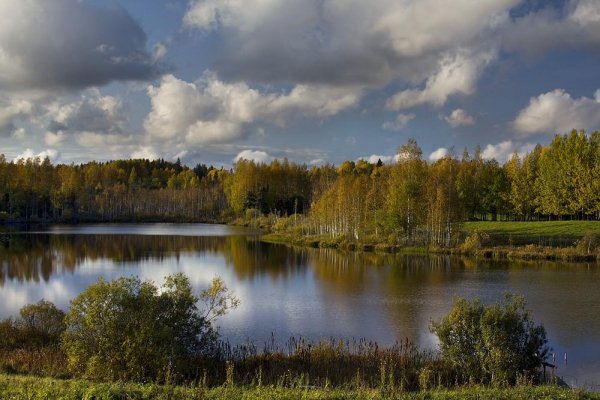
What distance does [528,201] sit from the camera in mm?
76188

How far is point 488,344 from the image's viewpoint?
49.8ft

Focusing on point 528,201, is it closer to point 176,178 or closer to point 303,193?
point 303,193

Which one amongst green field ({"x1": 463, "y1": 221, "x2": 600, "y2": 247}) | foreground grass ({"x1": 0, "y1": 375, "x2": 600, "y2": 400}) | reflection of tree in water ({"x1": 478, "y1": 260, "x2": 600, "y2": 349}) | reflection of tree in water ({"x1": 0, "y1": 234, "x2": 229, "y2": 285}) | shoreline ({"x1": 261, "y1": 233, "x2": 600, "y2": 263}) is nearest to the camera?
foreground grass ({"x1": 0, "y1": 375, "x2": 600, "y2": 400})

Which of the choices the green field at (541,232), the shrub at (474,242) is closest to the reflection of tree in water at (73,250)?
the shrub at (474,242)

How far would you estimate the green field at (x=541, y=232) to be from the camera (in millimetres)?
58312

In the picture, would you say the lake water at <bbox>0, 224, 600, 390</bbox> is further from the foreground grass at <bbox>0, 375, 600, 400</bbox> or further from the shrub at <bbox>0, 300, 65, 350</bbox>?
the shrub at <bbox>0, 300, 65, 350</bbox>

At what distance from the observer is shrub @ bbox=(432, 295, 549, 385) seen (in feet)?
49.9

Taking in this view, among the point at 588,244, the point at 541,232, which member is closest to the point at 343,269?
the point at 588,244

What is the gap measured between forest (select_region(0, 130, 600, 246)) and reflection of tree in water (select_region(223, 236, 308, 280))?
11.0 m

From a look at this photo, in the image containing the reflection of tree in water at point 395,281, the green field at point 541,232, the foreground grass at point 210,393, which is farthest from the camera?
the green field at point 541,232


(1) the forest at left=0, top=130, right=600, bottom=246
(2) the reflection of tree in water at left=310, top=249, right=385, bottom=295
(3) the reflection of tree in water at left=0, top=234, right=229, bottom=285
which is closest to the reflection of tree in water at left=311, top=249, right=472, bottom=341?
(2) the reflection of tree in water at left=310, top=249, right=385, bottom=295

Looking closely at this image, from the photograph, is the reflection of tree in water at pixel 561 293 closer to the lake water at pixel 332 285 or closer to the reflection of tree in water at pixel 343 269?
the lake water at pixel 332 285

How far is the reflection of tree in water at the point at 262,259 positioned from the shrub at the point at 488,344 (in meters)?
24.5

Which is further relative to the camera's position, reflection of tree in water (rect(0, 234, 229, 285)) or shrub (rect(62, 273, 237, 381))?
reflection of tree in water (rect(0, 234, 229, 285))
